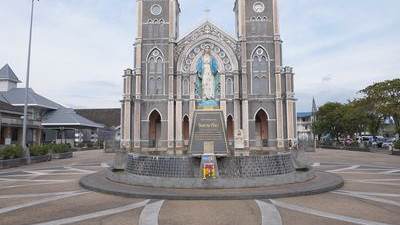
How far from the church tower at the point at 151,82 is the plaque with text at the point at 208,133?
2839 centimetres

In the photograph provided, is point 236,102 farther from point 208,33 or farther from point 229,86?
point 208,33

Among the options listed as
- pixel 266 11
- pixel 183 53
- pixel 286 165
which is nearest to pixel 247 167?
pixel 286 165

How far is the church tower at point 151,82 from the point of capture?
144 feet

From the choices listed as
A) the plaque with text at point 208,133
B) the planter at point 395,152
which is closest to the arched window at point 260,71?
the planter at point 395,152

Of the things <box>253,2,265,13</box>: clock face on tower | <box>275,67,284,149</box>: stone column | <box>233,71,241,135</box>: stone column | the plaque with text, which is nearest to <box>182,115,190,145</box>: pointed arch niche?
<box>233,71,241,135</box>: stone column

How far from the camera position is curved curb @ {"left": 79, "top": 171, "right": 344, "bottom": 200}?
10.4 metres

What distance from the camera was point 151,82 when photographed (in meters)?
45.7

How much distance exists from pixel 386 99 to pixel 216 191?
37802 mm

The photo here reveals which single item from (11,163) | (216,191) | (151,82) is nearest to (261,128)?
(151,82)

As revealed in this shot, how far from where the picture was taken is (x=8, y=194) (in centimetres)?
1159

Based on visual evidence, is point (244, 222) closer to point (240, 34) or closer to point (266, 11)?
point (240, 34)

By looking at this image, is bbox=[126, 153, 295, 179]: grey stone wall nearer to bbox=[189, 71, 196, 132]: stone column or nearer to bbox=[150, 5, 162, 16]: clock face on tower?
bbox=[189, 71, 196, 132]: stone column

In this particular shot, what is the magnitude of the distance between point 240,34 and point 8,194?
130ft

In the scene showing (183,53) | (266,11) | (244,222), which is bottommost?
(244,222)
